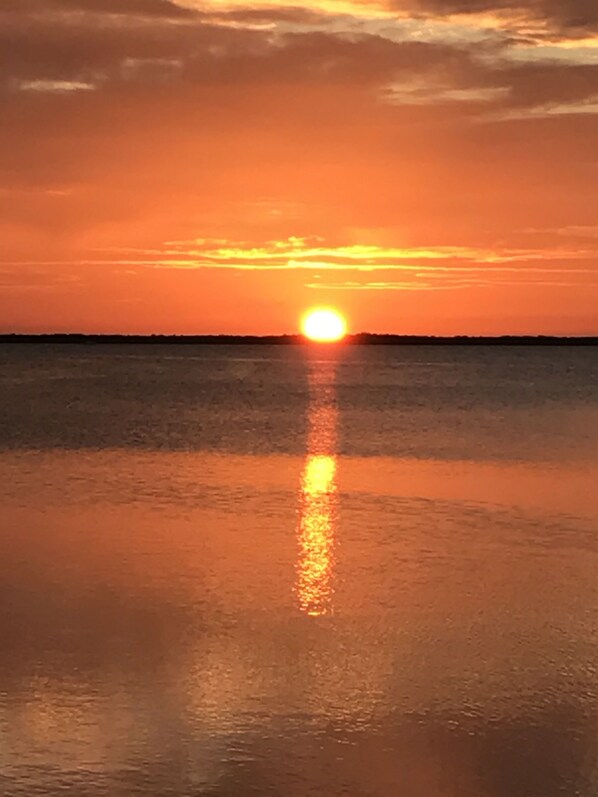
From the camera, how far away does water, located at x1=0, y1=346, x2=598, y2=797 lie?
29.4 feet

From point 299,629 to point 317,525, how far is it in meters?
7.08

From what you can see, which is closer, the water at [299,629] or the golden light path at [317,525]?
the water at [299,629]

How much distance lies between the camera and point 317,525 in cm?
1998

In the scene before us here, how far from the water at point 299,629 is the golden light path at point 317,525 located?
60 millimetres

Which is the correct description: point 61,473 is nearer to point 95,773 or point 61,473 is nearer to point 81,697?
point 81,697

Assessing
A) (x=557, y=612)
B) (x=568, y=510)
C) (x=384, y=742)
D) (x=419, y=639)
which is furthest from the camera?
(x=568, y=510)

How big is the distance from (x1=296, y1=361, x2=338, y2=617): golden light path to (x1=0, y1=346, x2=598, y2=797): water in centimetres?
6

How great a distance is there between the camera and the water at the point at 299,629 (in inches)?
353

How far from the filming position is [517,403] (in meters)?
60.4

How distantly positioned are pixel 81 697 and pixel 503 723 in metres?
3.33

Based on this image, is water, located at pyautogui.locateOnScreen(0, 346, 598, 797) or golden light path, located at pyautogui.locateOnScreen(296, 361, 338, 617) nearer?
water, located at pyautogui.locateOnScreen(0, 346, 598, 797)

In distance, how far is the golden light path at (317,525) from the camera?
1462 centimetres

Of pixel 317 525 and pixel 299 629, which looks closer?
pixel 299 629

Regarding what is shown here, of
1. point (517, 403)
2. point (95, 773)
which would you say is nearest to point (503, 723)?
point (95, 773)
